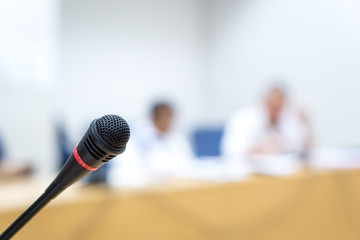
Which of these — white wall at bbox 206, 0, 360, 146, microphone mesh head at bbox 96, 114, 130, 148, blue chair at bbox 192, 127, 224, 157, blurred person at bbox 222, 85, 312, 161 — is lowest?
blue chair at bbox 192, 127, 224, 157

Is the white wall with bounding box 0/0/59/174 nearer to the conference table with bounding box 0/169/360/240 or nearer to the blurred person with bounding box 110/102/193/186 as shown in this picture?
the blurred person with bounding box 110/102/193/186

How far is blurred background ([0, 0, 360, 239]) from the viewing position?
2.16 metres

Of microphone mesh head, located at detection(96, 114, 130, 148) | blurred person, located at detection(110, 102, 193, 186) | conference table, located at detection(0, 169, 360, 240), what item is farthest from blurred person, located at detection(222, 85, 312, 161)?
microphone mesh head, located at detection(96, 114, 130, 148)

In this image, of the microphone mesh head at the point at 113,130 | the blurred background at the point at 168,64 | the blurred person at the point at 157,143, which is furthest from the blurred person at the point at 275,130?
the microphone mesh head at the point at 113,130

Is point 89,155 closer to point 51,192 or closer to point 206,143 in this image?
point 51,192

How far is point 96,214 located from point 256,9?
2362 mm

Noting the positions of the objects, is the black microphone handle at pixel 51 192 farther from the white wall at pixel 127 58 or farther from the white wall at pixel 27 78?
the white wall at pixel 127 58

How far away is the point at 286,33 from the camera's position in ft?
8.71

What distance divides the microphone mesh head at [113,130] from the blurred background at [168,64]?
4.24 ft

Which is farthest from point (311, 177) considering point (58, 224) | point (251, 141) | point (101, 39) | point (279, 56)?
point (101, 39)

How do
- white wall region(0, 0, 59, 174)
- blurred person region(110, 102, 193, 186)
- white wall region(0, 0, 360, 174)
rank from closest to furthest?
1. blurred person region(110, 102, 193, 186)
2. white wall region(0, 0, 59, 174)
3. white wall region(0, 0, 360, 174)

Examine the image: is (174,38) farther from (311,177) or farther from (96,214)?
(96,214)

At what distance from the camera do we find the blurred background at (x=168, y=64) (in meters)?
2.16

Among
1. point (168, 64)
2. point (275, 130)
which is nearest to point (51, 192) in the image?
point (275, 130)
